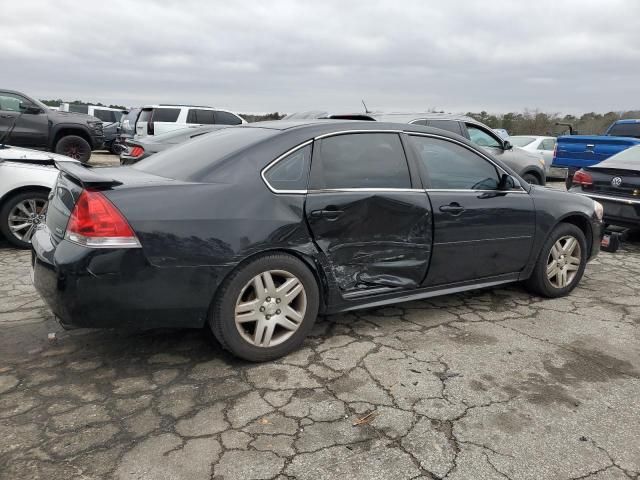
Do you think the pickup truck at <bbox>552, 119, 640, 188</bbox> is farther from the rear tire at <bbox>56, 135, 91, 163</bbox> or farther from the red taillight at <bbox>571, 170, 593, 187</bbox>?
the rear tire at <bbox>56, 135, 91, 163</bbox>

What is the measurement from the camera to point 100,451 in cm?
233

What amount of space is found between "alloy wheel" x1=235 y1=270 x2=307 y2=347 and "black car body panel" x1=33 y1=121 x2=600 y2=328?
17 centimetres

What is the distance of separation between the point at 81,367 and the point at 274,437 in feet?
4.47

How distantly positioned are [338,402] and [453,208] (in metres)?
1.71

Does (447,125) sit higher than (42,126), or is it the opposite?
(447,125)

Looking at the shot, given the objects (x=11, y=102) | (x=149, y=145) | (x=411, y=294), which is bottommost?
(x=411, y=294)

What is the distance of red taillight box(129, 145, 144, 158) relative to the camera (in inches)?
317

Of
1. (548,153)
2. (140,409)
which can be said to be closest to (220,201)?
(140,409)

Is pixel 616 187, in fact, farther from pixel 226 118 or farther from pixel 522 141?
pixel 226 118

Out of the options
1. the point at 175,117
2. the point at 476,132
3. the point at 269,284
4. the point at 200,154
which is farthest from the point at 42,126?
the point at 269,284

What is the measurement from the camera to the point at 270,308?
3100 millimetres

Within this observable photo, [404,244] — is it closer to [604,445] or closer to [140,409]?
[604,445]

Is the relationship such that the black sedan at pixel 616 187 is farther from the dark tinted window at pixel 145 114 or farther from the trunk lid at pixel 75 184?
the dark tinted window at pixel 145 114

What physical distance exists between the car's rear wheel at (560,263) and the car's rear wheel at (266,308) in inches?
89.1
